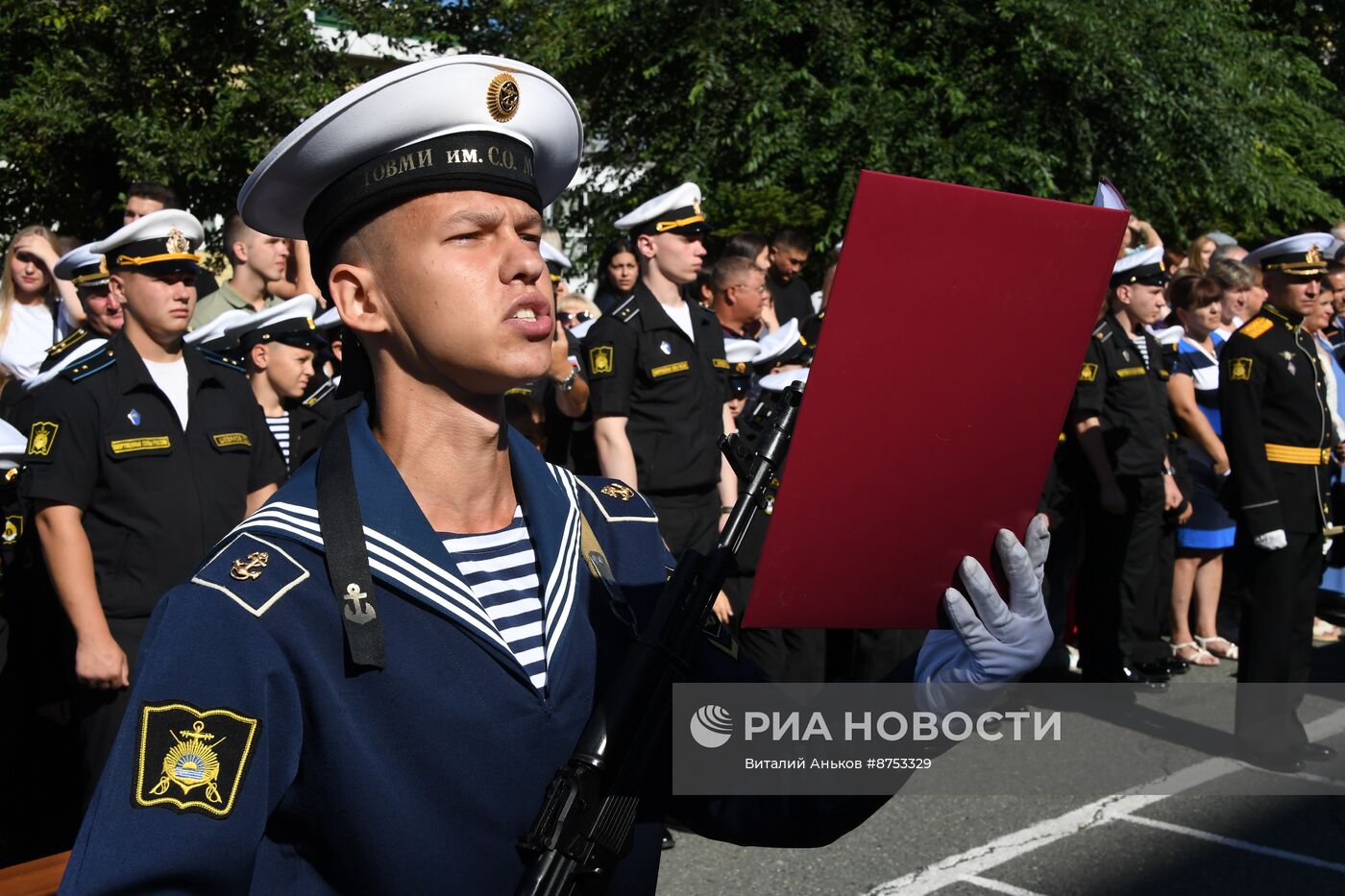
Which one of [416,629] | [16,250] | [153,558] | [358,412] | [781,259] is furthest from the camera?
[781,259]

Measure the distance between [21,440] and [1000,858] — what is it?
3.64m

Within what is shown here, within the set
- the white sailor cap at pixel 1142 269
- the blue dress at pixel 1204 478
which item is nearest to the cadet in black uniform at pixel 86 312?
the white sailor cap at pixel 1142 269

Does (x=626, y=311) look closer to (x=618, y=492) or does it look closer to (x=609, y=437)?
(x=609, y=437)

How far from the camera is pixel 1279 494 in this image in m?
6.43

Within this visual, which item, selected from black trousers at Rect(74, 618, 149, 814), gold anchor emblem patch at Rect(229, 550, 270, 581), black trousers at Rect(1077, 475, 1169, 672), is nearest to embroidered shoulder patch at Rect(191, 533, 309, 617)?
gold anchor emblem patch at Rect(229, 550, 270, 581)

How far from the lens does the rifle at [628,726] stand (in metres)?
1.66

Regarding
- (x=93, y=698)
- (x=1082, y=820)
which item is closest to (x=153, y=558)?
(x=93, y=698)

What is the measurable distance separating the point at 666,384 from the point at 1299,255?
3.15 meters

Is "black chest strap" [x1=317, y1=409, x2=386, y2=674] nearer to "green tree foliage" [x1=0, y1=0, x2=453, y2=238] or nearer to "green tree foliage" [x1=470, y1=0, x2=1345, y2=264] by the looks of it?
"green tree foliage" [x1=0, y1=0, x2=453, y2=238]

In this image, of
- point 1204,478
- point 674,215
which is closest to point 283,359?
point 674,215

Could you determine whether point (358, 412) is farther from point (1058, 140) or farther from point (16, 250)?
point (1058, 140)

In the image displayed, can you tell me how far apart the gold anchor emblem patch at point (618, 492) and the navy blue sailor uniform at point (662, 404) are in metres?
3.57

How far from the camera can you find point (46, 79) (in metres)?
8.64

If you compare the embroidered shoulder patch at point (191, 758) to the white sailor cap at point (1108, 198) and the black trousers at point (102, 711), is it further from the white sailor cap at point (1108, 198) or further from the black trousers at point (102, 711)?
the black trousers at point (102, 711)
